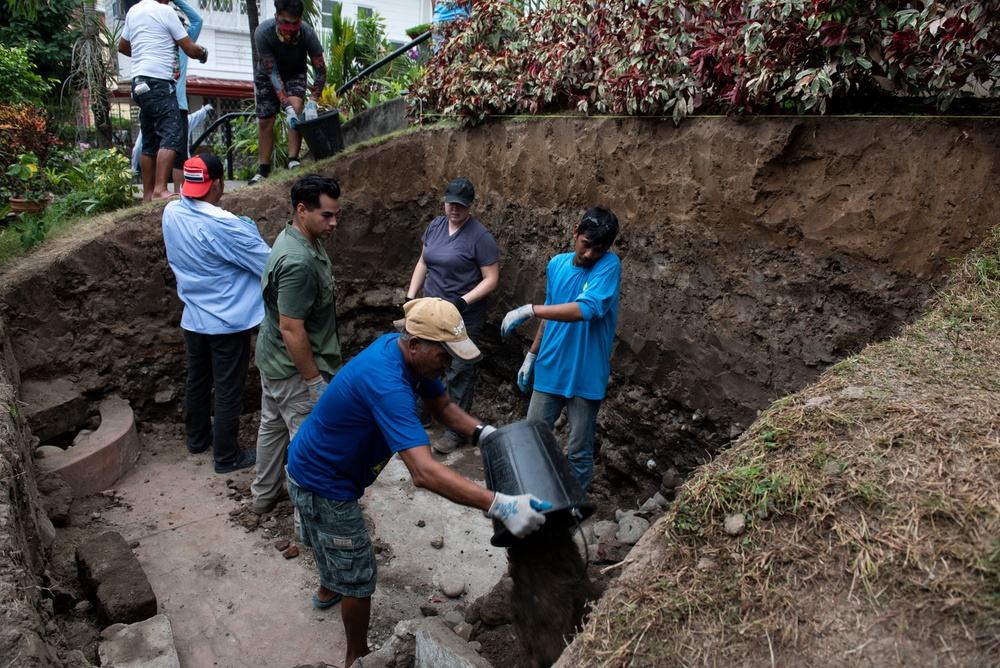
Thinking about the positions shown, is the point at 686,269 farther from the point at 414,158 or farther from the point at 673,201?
the point at 414,158

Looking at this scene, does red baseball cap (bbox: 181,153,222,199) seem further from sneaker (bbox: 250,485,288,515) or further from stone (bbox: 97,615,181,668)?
stone (bbox: 97,615,181,668)

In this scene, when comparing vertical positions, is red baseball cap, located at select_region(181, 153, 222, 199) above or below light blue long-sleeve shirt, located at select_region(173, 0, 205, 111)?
below

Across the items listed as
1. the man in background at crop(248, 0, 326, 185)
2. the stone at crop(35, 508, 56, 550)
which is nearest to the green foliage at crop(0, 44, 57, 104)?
the man in background at crop(248, 0, 326, 185)

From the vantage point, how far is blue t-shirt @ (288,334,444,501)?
2.70 metres

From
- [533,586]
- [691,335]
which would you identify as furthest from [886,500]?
[691,335]

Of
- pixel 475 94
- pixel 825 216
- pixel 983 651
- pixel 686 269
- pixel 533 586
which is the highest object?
pixel 475 94

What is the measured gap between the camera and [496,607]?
11.4ft

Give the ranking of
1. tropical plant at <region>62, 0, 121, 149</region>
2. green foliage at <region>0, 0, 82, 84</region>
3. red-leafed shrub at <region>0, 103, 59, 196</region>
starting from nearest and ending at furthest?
red-leafed shrub at <region>0, 103, 59, 196</region> < tropical plant at <region>62, 0, 121, 149</region> < green foliage at <region>0, 0, 82, 84</region>

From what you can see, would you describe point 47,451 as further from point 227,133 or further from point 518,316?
point 227,133

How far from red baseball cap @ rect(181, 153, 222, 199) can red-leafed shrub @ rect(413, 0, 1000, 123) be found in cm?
240

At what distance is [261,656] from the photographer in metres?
3.46

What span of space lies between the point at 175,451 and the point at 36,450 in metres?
1.04

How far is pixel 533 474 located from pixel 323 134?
5.23 metres

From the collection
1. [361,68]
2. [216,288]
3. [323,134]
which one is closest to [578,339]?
[216,288]
